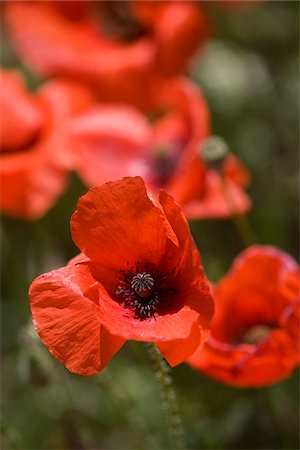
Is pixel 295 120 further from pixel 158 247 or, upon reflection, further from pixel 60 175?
pixel 158 247

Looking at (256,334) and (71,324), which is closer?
(71,324)

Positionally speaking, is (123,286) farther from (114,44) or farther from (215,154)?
(114,44)

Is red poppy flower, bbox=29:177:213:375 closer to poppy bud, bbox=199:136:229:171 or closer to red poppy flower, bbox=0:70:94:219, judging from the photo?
poppy bud, bbox=199:136:229:171

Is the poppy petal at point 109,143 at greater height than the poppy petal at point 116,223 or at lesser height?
lesser

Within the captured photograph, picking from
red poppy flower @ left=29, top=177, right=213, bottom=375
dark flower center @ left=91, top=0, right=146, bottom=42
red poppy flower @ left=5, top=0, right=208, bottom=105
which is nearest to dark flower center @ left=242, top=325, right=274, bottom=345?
red poppy flower @ left=29, top=177, right=213, bottom=375

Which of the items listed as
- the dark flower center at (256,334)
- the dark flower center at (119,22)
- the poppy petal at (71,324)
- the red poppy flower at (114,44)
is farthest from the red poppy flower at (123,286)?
the dark flower center at (119,22)

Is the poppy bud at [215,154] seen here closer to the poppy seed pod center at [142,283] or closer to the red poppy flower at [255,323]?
the red poppy flower at [255,323]

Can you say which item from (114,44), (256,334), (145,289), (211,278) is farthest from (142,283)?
(114,44)
